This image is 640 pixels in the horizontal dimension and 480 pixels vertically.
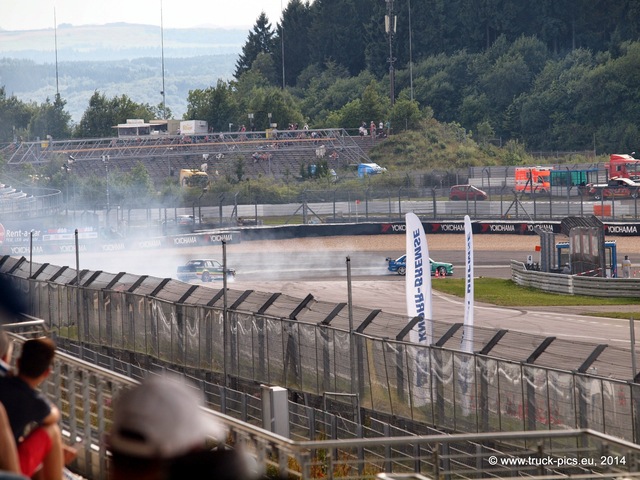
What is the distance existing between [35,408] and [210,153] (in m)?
79.9

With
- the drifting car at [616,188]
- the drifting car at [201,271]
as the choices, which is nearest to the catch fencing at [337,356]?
the drifting car at [201,271]

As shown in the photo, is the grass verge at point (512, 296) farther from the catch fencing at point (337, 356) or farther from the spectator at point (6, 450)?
the spectator at point (6, 450)

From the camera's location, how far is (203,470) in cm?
287

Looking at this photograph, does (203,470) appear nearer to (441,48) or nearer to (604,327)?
(604,327)

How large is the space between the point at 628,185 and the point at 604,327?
1376 inches

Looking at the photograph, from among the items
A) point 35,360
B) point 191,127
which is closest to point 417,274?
point 35,360

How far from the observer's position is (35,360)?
481 cm

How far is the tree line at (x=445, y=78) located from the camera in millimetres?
104688

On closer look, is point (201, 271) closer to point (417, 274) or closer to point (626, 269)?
point (626, 269)

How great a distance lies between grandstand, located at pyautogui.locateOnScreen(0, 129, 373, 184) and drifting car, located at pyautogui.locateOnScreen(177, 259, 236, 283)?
3565 centimetres

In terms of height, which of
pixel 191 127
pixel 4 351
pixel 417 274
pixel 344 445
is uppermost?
pixel 191 127

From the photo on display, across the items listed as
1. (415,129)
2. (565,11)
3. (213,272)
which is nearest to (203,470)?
(213,272)

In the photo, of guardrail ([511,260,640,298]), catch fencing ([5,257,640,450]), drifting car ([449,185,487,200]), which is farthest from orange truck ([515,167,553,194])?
catch fencing ([5,257,640,450])

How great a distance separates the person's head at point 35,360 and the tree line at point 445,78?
89.7m
